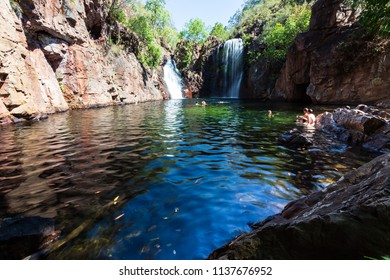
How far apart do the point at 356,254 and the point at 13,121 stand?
1693cm

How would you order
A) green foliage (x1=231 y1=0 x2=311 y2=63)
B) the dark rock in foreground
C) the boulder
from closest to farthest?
1. the dark rock in foreground
2. the boulder
3. green foliage (x1=231 y1=0 x2=311 y2=63)

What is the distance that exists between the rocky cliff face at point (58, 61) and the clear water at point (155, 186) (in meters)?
7.07

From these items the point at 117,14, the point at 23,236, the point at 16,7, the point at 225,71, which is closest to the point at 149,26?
the point at 117,14

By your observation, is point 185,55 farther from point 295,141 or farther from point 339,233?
point 339,233

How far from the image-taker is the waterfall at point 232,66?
45.7m

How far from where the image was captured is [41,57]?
1925 centimetres

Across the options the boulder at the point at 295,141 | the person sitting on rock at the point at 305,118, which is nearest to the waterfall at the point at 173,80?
the person sitting on rock at the point at 305,118

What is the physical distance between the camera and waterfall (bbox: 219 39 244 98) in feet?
150

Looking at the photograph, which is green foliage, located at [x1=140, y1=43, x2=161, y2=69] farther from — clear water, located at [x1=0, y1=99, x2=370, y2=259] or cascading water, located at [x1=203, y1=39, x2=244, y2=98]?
clear water, located at [x1=0, y1=99, x2=370, y2=259]

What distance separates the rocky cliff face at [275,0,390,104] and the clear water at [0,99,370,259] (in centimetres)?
1696

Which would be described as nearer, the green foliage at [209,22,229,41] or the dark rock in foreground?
the dark rock in foreground

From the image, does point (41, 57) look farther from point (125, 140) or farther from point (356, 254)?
point (356, 254)

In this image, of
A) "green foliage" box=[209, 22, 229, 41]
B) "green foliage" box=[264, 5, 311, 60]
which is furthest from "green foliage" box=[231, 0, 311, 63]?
"green foliage" box=[209, 22, 229, 41]

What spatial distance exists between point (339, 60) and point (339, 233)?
85.6 feet
